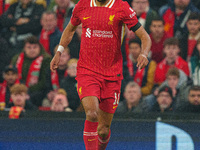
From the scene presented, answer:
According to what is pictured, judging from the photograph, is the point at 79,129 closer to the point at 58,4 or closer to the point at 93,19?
the point at 93,19

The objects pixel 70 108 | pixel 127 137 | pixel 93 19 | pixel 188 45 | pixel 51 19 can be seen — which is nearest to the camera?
pixel 93 19

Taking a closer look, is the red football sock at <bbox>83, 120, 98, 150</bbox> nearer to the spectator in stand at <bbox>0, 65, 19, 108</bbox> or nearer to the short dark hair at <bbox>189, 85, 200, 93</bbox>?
the short dark hair at <bbox>189, 85, 200, 93</bbox>

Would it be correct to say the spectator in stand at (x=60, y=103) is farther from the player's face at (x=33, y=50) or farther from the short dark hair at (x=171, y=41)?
the short dark hair at (x=171, y=41)

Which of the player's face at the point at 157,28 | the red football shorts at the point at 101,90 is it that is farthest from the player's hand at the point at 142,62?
the player's face at the point at 157,28

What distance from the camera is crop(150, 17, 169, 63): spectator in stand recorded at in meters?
7.60

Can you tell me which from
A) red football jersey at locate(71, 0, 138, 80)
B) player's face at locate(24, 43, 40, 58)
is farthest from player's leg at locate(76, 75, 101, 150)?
player's face at locate(24, 43, 40, 58)

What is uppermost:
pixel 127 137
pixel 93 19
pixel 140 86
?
pixel 93 19

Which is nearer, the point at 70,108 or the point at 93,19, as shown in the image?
the point at 93,19

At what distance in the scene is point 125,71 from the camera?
7328mm

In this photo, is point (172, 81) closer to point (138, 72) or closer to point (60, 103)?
point (138, 72)

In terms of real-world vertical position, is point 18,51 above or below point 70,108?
above

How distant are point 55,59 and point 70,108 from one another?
6.51ft

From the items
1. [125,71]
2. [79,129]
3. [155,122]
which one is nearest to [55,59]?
[79,129]

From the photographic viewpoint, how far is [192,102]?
657 cm
